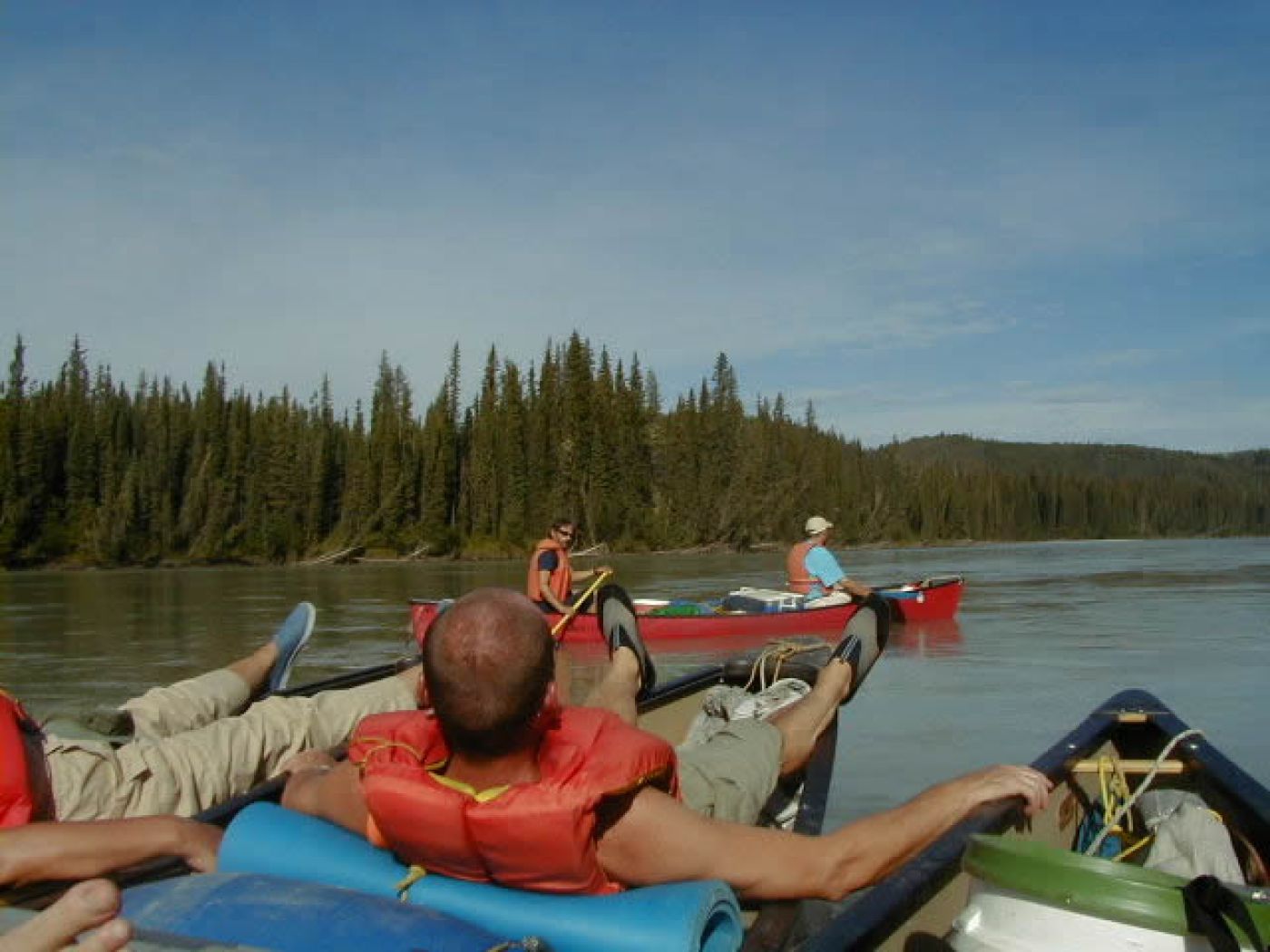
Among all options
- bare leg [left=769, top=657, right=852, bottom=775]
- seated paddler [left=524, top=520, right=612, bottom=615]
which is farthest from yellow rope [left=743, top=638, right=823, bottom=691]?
seated paddler [left=524, top=520, right=612, bottom=615]

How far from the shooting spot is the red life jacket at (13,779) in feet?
11.1

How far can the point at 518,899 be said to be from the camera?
267 cm

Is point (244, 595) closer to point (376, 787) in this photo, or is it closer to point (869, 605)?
point (869, 605)

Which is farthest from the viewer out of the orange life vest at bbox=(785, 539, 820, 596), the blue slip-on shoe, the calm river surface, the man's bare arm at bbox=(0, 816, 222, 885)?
the orange life vest at bbox=(785, 539, 820, 596)

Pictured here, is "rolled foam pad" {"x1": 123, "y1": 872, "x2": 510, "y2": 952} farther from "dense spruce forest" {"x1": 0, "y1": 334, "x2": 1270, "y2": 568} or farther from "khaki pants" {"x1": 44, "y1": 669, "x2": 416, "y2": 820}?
"dense spruce forest" {"x1": 0, "y1": 334, "x2": 1270, "y2": 568}

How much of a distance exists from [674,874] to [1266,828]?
197 cm

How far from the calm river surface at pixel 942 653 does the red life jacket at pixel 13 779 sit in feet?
13.9

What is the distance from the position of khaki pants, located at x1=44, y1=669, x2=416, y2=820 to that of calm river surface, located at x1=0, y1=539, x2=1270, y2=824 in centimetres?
269

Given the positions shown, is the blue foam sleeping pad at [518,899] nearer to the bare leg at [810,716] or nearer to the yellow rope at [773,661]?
the bare leg at [810,716]

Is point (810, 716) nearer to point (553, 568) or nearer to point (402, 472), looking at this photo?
point (553, 568)

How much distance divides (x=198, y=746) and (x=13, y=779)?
1369 mm

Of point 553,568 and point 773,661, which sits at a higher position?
point 553,568

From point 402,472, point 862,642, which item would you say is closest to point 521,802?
point 862,642

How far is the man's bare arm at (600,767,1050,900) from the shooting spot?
8.96ft
